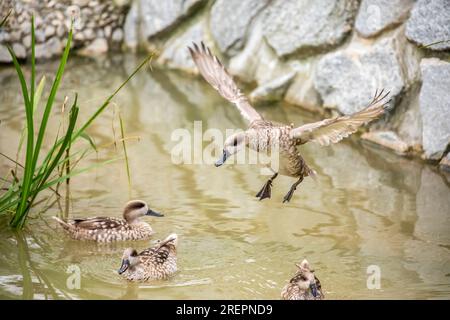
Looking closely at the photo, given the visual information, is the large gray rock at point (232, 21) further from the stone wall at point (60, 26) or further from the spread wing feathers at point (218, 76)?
the spread wing feathers at point (218, 76)

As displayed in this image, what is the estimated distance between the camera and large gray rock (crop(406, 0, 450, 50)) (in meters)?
7.22

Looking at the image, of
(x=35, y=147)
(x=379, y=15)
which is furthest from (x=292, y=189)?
(x=379, y=15)

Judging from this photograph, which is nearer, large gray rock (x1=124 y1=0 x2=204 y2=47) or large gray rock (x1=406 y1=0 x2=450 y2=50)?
large gray rock (x1=406 y1=0 x2=450 y2=50)

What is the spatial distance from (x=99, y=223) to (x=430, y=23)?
3.24 metres

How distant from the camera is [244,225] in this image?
20.4 feet

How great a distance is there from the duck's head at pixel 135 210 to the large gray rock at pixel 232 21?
366 cm

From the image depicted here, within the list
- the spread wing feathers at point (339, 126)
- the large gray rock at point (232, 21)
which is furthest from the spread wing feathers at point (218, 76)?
the large gray rock at point (232, 21)

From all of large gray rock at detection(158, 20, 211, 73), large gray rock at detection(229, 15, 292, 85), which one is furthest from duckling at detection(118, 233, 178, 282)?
large gray rock at detection(158, 20, 211, 73)

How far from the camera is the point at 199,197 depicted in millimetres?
6742

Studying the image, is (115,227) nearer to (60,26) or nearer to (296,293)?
(296,293)

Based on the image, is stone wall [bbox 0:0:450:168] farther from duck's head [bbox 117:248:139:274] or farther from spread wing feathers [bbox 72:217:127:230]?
duck's head [bbox 117:248:139:274]

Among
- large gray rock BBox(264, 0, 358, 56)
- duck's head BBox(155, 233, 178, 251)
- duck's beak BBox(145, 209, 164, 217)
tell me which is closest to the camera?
duck's head BBox(155, 233, 178, 251)

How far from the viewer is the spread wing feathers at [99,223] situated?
5945mm

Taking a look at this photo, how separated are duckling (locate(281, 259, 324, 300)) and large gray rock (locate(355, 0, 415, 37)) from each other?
11.4 feet
